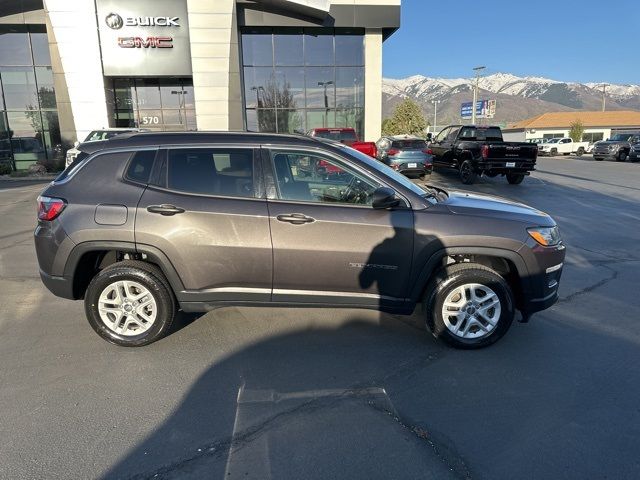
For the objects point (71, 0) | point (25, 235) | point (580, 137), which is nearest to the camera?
point (25, 235)

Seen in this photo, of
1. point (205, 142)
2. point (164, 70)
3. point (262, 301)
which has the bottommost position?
point (262, 301)

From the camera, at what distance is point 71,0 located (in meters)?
20.5

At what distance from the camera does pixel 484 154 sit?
1383 cm

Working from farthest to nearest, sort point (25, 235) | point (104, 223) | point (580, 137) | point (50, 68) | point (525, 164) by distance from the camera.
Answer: point (580, 137) → point (50, 68) → point (525, 164) → point (25, 235) → point (104, 223)

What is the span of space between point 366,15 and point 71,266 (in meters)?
21.8

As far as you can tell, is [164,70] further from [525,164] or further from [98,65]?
[525,164]

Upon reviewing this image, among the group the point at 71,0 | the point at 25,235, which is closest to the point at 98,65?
the point at 71,0

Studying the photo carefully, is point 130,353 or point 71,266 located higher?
point 71,266

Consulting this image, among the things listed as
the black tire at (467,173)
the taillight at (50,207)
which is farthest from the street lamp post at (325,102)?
the taillight at (50,207)

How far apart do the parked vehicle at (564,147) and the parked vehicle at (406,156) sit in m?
32.9

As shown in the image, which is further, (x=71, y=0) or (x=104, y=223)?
(x=71, y=0)

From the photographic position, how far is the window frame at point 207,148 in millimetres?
3695

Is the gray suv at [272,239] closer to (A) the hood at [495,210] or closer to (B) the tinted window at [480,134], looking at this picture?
(A) the hood at [495,210]

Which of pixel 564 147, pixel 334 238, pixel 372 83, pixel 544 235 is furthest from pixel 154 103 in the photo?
pixel 564 147
